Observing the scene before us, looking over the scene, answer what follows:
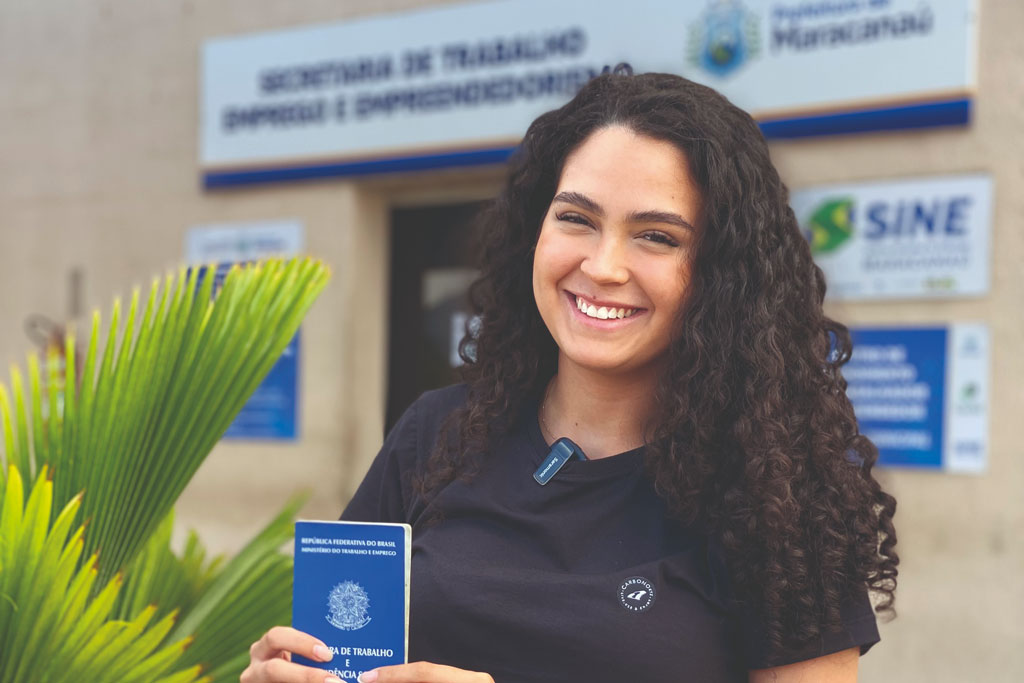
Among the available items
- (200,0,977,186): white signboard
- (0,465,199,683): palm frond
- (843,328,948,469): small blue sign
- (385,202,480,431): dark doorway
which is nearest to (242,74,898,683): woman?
(0,465,199,683): palm frond

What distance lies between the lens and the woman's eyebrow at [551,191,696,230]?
5.78ft

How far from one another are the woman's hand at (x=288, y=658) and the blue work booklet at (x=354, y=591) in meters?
0.02

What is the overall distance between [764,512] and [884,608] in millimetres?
294

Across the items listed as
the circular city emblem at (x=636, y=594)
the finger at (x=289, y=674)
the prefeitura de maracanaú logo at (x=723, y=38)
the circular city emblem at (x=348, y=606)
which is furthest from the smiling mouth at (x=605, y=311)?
the prefeitura de maracanaú logo at (x=723, y=38)

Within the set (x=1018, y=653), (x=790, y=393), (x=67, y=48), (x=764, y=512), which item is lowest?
(x=1018, y=653)

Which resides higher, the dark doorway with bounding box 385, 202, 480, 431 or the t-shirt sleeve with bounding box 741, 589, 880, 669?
the dark doorway with bounding box 385, 202, 480, 431

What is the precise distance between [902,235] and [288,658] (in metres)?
3.47

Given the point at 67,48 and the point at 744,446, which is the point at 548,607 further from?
the point at 67,48

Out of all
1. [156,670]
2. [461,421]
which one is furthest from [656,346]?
[156,670]

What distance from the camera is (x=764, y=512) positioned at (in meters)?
1.68

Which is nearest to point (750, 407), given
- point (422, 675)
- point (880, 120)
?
point (422, 675)

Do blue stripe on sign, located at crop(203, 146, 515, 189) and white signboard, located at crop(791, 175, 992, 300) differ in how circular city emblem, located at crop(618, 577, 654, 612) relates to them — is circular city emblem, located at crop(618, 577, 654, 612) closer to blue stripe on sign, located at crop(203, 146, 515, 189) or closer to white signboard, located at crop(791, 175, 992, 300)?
white signboard, located at crop(791, 175, 992, 300)

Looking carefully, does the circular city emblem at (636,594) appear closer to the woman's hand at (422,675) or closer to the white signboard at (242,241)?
the woman's hand at (422,675)

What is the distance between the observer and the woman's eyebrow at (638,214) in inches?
69.4
